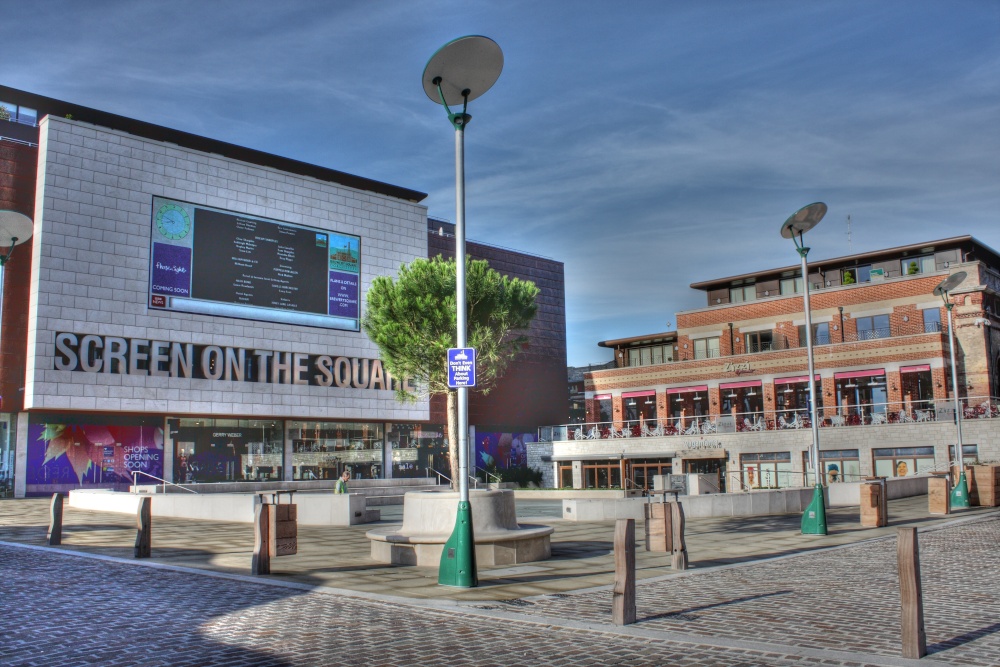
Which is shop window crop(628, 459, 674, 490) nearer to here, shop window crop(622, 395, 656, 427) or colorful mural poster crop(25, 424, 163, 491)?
shop window crop(622, 395, 656, 427)

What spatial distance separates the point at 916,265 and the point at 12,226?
46.3m

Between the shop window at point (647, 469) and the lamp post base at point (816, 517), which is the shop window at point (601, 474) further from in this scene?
the lamp post base at point (816, 517)

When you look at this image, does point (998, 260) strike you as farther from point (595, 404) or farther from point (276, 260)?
point (276, 260)

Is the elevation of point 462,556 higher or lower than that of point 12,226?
lower

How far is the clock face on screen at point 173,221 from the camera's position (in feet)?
145

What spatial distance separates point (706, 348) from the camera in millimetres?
55562

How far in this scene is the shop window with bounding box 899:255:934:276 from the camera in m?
48.9

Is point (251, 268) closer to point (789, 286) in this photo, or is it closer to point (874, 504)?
point (789, 286)

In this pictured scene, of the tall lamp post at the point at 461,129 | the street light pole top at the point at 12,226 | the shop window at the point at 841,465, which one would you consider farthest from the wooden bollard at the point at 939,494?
the street light pole top at the point at 12,226

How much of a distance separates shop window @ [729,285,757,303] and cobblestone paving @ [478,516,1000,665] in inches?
1658

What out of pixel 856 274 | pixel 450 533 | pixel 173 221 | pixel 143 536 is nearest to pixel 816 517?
pixel 450 533

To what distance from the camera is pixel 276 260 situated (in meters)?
48.5

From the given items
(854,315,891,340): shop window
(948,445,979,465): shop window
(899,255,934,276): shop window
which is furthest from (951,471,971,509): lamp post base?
(899,255,934,276): shop window

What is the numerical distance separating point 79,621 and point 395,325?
1989 centimetres
